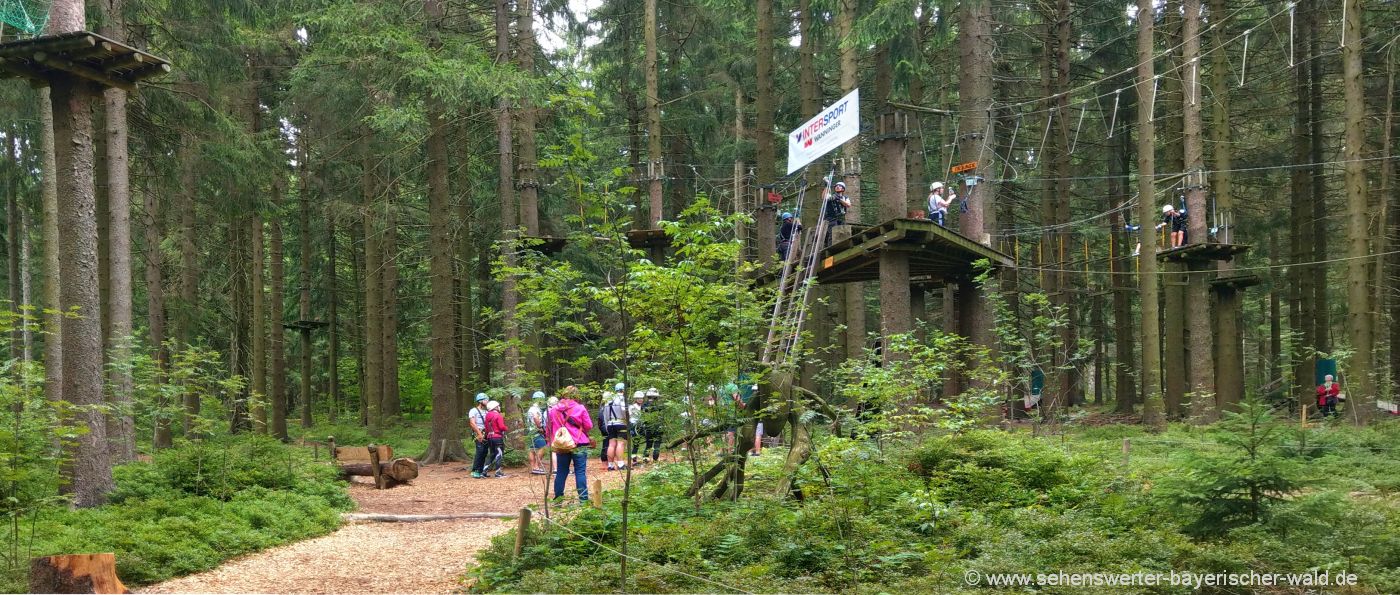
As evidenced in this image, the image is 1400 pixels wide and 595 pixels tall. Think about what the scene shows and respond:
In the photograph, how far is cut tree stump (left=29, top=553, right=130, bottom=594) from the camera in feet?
21.4

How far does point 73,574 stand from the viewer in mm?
6617

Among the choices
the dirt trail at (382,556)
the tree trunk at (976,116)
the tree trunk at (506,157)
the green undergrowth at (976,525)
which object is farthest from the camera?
the tree trunk at (506,157)

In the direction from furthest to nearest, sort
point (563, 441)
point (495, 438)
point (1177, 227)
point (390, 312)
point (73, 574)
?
point (390, 312)
point (1177, 227)
point (495, 438)
point (563, 441)
point (73, 574)

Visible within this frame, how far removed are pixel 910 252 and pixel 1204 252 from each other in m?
7.99

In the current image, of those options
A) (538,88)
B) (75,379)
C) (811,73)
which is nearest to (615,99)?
(811,73)

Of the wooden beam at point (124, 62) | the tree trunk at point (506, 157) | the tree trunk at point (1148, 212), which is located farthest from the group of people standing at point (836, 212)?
the wooden beam at point (124, 62)

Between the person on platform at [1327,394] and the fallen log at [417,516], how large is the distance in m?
19.4

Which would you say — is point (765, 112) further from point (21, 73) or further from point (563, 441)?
point (21, 73)

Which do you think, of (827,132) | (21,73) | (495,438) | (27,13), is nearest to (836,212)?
(827,132)

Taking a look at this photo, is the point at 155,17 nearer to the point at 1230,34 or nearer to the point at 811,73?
the point at 811,73

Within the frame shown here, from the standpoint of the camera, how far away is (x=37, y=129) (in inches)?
661

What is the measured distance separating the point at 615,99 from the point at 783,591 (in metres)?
25.0

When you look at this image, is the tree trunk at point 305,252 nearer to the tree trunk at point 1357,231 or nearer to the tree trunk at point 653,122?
the tree trunk at point 653,122

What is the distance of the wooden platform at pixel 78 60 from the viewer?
9383mm
